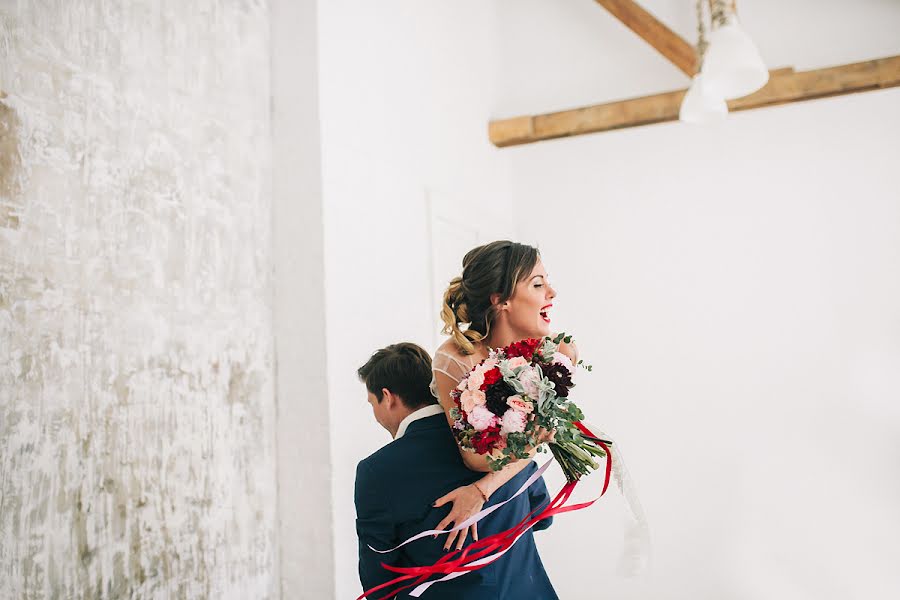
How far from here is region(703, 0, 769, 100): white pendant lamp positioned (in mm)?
2504

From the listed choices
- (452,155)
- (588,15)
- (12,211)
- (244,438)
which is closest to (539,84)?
(588,15)

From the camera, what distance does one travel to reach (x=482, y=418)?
149cm

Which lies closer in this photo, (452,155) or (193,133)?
(193,133)

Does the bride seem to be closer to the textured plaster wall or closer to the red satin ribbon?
the red satin ribbon

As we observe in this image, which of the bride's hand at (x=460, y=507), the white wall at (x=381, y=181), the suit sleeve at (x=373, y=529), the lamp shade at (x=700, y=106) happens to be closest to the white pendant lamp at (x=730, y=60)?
the lamp shade at (x=700, y=106)

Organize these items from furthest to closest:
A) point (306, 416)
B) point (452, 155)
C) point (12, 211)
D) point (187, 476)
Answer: point (452, 155), point (306, 416), point (187, 476), point (12, 211)

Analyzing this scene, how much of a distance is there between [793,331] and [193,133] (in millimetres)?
3695

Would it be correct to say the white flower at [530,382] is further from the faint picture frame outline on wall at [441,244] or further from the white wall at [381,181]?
the faint picture frame outline on wall at [441,244]

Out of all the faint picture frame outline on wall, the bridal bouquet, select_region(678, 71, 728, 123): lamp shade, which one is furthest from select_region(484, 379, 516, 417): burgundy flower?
select_region(678, 71, 728, 123): lamp shade

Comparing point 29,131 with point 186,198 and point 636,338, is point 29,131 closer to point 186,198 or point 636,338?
point 186,198

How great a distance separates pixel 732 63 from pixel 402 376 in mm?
1824

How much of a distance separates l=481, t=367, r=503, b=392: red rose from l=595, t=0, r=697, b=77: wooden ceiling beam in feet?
11.0

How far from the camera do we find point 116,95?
69.1 inches

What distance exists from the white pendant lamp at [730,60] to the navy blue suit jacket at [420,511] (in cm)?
187
